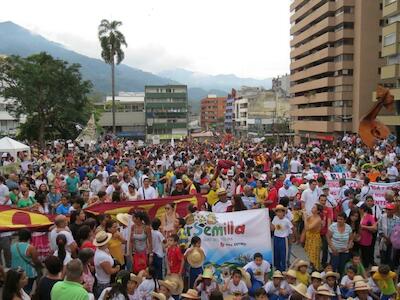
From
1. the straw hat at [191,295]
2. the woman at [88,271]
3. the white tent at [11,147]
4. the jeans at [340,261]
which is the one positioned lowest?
the jeans at [340,261]

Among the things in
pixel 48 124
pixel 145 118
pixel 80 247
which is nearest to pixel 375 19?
pixel 48 124

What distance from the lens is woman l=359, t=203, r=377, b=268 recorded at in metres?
8.91

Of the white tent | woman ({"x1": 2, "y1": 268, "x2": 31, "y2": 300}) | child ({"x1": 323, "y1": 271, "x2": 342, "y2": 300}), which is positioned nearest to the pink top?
child ({"x1": 323, "y1": 271, "x2": 342, "y2": 300})

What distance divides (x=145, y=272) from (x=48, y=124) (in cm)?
4458

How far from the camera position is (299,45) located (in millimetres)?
76812

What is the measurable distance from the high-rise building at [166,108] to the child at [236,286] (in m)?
101

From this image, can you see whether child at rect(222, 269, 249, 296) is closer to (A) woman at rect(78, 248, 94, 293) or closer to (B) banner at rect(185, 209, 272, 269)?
(B) banner at rect(185, 209, 272, 269)

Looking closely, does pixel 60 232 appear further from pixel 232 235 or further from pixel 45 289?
pixel 232 235

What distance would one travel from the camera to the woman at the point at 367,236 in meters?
8.91

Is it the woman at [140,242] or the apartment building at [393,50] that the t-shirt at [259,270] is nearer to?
the woman at [140,242]

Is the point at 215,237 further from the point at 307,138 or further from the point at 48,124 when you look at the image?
the point at 307,138

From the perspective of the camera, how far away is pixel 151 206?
9867mm

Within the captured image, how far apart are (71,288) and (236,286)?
2.87 metres

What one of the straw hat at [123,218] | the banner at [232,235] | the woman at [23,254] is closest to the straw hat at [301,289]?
the banner at [232,235]
